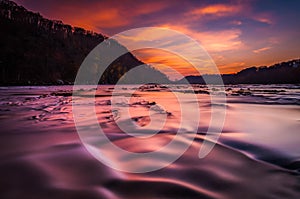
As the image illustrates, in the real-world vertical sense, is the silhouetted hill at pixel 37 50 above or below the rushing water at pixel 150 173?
above

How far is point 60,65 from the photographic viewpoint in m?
95.9

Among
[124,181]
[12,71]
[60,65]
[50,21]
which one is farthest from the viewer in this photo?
[50,21]

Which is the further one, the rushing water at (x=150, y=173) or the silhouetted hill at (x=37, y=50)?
the silhouetted hill at (x=37, y=50)

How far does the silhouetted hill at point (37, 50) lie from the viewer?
71.0 m

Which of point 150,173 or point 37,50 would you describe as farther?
point 37,50

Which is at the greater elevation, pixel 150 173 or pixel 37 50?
pixel 37 50

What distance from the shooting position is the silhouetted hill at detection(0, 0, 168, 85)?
71000mm

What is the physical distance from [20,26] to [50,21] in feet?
88.1

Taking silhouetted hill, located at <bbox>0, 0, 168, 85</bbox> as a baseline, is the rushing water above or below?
below

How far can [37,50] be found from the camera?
3563 inches

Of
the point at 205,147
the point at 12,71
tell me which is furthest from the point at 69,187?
the point at 12,71

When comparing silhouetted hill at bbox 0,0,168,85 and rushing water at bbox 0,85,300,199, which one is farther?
silhouetted hill at bbox 0,0,168,85

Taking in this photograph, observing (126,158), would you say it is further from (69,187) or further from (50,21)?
(50,21)

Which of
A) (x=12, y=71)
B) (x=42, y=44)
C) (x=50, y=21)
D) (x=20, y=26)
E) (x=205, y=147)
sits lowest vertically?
(x=205, y=147)
